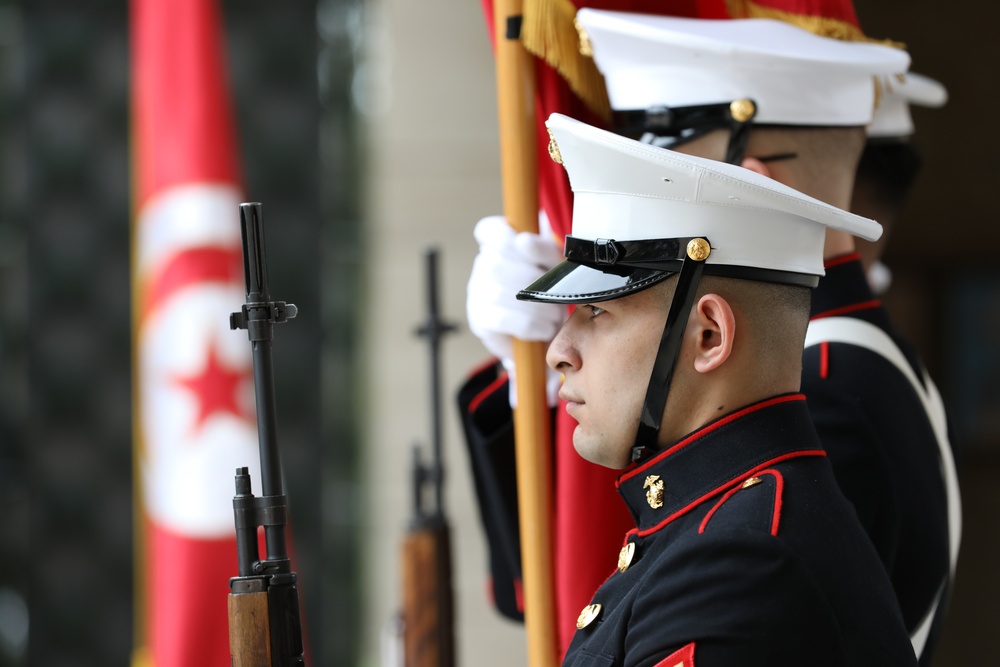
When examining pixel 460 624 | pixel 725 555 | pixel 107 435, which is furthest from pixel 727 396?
pixel 107 435

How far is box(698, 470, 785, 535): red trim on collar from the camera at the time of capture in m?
1.11

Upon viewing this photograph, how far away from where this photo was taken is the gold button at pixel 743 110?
5.43ft

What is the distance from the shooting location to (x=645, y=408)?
47.4 inches

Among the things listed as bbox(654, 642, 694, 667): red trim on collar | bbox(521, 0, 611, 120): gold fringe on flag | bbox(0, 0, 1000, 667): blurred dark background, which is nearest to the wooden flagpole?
bbox(521, 0, 611, 120): gold fringe on flag

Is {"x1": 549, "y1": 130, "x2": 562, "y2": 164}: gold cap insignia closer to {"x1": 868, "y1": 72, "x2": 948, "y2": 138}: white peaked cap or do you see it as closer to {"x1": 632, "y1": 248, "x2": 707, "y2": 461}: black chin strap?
{"x1": 632, "y1": 248, "x2": 707, "y2": 461}: black chin strap

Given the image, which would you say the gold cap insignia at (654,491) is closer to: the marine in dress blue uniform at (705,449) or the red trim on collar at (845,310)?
the marine in dress blue uniform at (705,449)

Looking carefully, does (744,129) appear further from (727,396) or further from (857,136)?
(727,396)

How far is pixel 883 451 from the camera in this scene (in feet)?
5.06

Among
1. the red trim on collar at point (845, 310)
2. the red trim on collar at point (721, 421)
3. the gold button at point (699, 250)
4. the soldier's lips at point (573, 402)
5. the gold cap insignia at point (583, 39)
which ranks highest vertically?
the gold cap insignia at point (583, 39)

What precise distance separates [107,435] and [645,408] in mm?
3063

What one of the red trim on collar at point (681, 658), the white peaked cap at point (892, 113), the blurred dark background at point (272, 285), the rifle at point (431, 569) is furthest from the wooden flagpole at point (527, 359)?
the blurred dark background at point (272, 285)

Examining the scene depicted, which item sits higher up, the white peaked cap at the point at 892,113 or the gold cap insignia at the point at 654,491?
the white peaked cap at the point at 892,113

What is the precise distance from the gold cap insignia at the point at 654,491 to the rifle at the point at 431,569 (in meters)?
1.35

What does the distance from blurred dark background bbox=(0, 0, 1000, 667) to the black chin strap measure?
283 centimetres
